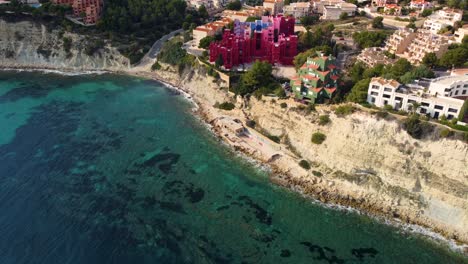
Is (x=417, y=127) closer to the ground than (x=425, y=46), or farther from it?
closer to the ground

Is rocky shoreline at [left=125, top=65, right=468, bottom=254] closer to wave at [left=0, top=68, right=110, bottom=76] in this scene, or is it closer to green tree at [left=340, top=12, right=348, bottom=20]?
wave at [left=0, top=68, right=110, bottom=76]

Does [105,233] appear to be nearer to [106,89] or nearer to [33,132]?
[33,132]

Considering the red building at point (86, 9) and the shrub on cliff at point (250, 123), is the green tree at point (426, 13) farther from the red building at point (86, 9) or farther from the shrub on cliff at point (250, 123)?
Answer: the red building at point (86, 9)

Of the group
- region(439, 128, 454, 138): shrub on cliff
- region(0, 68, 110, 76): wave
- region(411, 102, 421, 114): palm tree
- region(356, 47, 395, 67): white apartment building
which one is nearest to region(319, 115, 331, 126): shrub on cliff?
region(411, 102, 421, 114): palm tree

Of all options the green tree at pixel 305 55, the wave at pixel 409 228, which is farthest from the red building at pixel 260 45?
the wave at pixel 409 228

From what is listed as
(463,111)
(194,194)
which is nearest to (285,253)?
(194,194)

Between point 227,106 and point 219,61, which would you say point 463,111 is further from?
point 219,61
